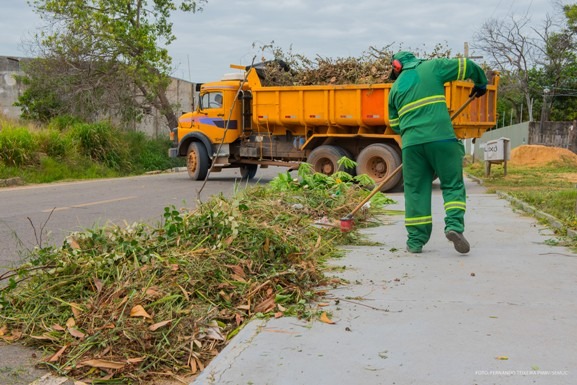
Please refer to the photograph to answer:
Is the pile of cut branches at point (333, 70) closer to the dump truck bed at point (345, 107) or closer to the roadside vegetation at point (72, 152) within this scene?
the dump truck bed at point (345, 107)

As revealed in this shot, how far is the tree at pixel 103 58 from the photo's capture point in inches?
906

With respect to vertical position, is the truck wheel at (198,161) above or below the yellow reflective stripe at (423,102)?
below

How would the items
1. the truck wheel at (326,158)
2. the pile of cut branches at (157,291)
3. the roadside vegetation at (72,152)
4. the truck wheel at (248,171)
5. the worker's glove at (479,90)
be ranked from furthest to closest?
the truck wheel at (248,171), the roadside vegetation at (72,152), the truck wheel at (326,158), the worker's glove at (479,90), the pile of cut branches at (157,291)

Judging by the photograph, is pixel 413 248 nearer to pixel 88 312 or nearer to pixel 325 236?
pixel 325 236

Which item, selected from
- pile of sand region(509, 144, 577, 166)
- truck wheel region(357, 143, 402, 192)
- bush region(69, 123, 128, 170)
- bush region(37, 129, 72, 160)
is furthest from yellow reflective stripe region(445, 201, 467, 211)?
pile of sand region(509, 144, 577, 166)

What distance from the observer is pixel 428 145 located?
620 cm

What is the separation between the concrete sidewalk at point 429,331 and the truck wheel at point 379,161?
804 centimetres

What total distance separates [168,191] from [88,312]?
1046cm

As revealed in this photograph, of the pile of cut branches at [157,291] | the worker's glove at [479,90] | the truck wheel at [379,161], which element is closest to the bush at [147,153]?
the truck wheel at [379,161]

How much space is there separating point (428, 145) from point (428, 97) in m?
0.45

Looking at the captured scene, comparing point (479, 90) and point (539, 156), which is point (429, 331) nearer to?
point (479, 90)

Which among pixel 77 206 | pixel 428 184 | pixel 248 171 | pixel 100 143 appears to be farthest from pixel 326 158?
pixel 428 184

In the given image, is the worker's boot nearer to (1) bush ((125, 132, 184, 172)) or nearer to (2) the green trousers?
(2) the green trousers

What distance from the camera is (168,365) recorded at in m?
3.58
